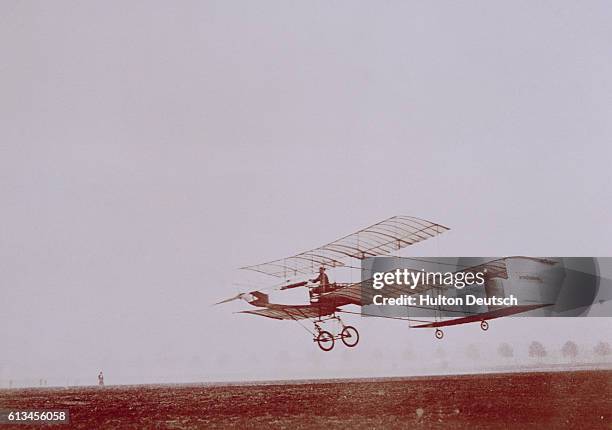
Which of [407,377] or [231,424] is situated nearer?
[231,424]

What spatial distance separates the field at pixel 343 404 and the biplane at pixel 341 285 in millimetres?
950

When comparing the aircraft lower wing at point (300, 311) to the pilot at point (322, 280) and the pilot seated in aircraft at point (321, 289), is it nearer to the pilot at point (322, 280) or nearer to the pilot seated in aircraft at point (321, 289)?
the pilot seated in aircraft at point (321, 289)

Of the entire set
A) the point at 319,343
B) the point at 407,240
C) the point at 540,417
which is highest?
the point at 407,240

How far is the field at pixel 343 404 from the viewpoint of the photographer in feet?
35.5

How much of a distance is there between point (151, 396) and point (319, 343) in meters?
2.99

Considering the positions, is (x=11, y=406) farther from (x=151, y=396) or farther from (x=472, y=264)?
(x=472, y=264)

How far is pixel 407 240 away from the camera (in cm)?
1146

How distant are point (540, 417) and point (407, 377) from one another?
2.22 metres

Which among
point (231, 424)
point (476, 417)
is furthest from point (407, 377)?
point (231, 424)

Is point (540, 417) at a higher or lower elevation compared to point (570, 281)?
lower

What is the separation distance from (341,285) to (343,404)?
189 cm

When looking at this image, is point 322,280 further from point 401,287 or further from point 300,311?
point 401,287

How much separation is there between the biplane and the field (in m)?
0.95

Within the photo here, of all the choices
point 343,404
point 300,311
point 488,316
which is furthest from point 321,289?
point 488,316
